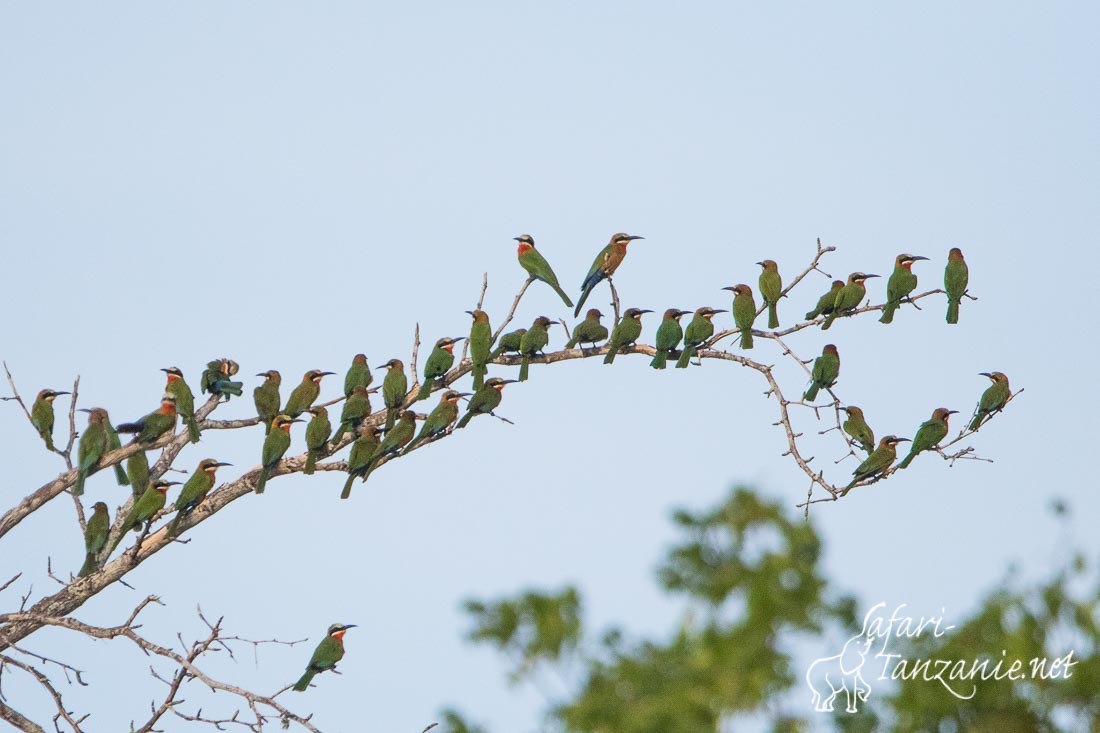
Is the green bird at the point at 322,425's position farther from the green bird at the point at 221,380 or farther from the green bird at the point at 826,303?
the green bird at the point at 826,303

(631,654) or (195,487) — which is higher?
(195,487)

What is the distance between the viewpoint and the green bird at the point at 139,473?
1107 centimetres

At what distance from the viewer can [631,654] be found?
512cm

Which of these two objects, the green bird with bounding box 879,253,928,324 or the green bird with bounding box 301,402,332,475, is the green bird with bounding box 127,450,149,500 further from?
the green bird with bounding box 879,253,928,324

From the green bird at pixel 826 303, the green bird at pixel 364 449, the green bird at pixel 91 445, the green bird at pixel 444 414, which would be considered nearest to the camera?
the green bird at pixel 91 445

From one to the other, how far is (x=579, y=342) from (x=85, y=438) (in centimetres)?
439

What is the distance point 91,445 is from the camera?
10820mm

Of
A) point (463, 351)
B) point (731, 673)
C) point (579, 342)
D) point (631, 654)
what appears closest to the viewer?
point (731, 673)

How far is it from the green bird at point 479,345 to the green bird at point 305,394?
5.18 feet

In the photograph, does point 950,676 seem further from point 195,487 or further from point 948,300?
point 948,300

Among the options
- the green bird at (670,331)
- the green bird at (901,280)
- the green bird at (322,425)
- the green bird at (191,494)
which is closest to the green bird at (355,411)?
the green bird at (322,425)

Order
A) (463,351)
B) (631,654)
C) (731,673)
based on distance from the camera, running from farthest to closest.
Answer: (463,351), (631,654), (731,673)

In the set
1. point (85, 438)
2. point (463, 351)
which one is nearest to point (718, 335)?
point (463, 351)

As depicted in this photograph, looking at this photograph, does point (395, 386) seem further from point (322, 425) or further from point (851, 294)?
point (851, 294)
